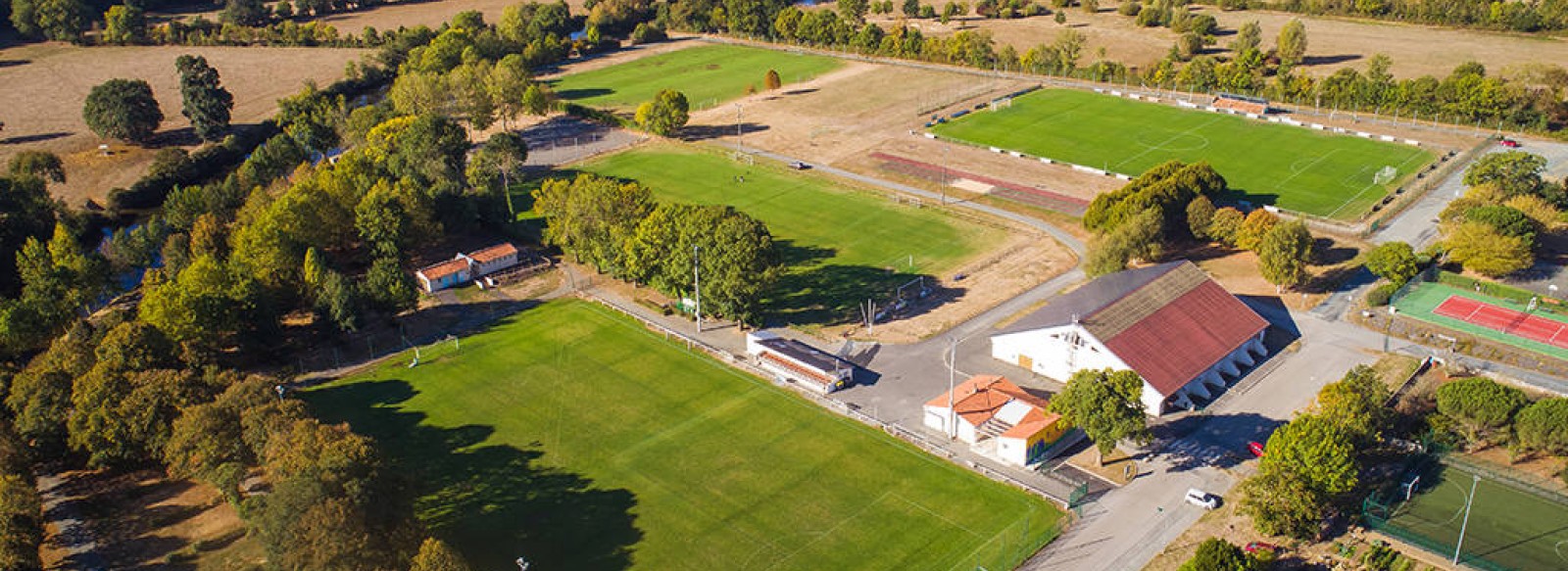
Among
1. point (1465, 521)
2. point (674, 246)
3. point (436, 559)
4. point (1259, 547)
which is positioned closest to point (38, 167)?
point (674, 246)

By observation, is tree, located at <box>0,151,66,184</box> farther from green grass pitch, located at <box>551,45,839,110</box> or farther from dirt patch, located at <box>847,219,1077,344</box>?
dirt patch, located at <box>847,219,1077,344</box>

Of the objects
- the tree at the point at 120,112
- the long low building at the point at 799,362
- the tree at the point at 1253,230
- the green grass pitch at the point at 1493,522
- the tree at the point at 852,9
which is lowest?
the green grass pitch at the point at 1493,522

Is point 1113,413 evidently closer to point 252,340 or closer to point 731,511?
point 731,511

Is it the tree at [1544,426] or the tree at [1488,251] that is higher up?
the tree at [1488,251]

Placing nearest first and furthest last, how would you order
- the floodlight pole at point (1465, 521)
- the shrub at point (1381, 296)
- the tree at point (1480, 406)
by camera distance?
the floodlight pole at point (1465, 521) → the tree at point (1480, 406) → the shrub at point (1381, 296)

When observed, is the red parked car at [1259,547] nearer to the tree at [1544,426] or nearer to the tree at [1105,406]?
the tree at [1105,406]

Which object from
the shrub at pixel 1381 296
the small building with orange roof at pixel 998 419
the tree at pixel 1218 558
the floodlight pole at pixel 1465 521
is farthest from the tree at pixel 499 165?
the floodlight pole at pixel 1465 521
